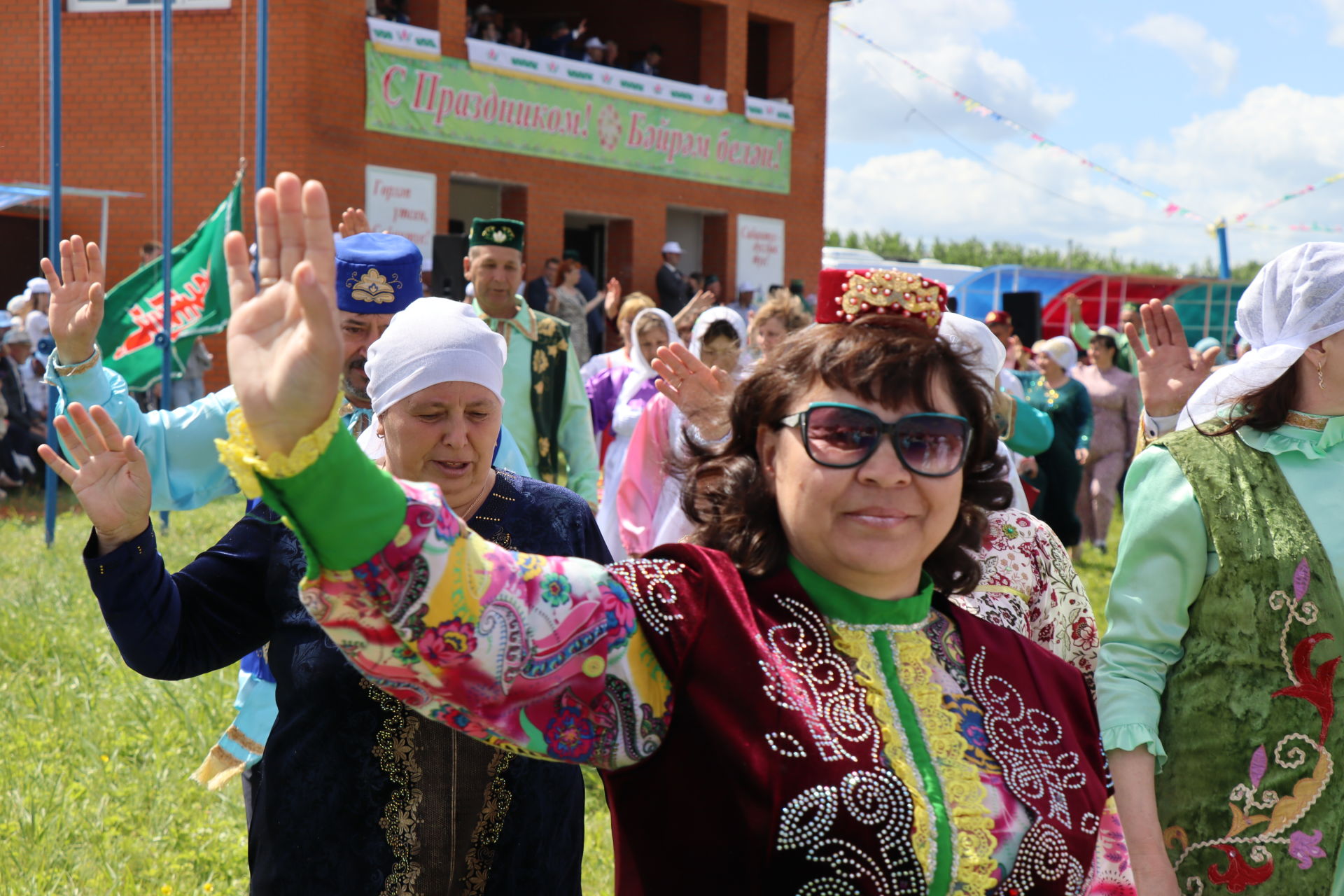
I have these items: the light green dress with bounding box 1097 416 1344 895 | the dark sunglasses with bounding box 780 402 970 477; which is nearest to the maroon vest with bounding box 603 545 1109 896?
the dark sunglasses with bounding box 780 402 970 477

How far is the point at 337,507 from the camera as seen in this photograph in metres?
1.50

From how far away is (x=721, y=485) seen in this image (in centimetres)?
206

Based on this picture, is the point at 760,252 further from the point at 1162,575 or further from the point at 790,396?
the point at 790,396

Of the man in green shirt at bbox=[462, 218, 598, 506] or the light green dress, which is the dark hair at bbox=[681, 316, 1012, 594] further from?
the man in green shirt at bbox=[462, 218, 598, 506]

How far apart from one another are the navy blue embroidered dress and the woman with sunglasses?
799 millimetres

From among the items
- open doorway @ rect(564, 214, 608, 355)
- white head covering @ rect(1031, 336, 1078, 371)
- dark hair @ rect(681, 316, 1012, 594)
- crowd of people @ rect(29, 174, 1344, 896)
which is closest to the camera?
crowd of people @ rect(29, 174, 1344, 896)

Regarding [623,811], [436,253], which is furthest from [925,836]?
[436,253]

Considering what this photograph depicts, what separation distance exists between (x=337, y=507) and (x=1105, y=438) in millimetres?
11219

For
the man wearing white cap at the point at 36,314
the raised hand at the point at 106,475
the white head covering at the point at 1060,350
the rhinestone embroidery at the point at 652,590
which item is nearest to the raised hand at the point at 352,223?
the raised hand at the point at 106,475

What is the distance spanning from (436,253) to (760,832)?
9320 mm

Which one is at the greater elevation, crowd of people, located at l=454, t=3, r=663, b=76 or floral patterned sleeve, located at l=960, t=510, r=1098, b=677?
crowd of people, located at l=454, t=3, r=663, b=76

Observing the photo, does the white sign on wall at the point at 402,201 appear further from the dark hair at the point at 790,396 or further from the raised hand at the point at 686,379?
the dark hair at the point at 790,396

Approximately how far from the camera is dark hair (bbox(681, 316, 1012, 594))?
194 cm

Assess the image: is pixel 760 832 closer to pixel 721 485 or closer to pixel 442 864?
pixel 721 485
